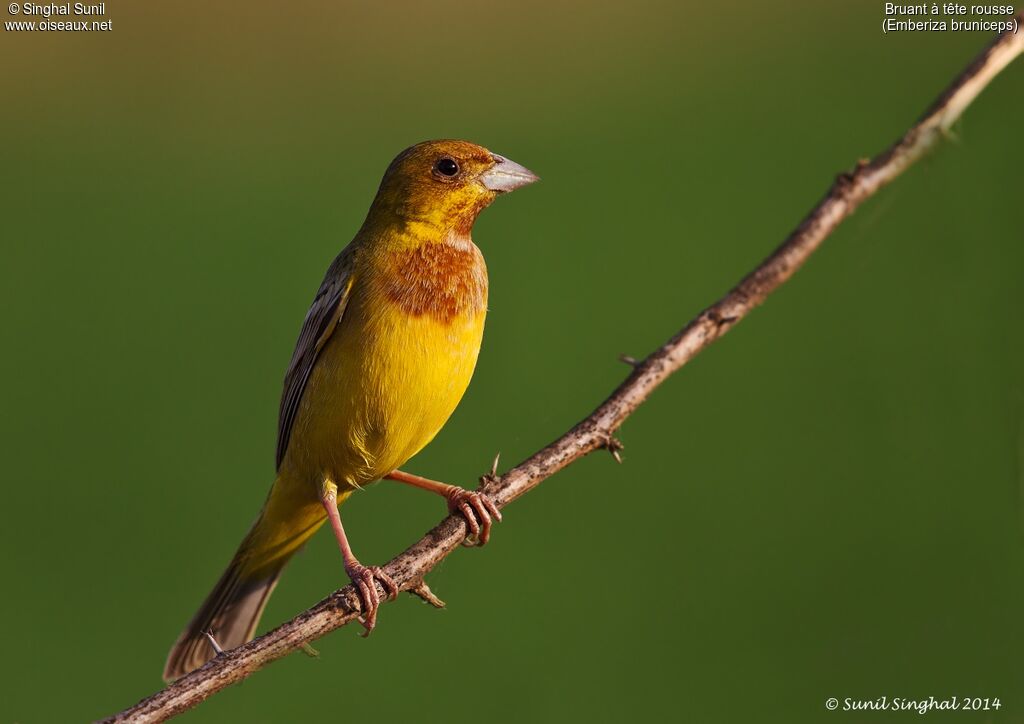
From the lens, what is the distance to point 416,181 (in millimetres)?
4043

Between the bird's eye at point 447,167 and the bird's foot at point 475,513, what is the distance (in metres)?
1.14

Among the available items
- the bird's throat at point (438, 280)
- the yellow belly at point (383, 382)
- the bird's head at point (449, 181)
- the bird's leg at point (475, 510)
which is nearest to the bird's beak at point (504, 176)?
the bird's head at point (449, 181)

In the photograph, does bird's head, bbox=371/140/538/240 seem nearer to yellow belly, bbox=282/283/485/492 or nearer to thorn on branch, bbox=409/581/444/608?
yellow belly, bbox=282/283/485/492

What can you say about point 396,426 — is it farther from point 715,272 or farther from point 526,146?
point 526,146

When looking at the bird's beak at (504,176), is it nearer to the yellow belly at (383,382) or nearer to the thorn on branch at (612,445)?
the yellow belly at (383,382)

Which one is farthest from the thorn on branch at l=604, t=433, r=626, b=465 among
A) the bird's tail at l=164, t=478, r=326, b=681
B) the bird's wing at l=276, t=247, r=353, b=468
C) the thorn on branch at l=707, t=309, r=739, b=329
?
the bird's tail at l=164, t=478, r=326, b=681

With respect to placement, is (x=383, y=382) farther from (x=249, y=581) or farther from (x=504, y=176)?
(x=249, y=581)

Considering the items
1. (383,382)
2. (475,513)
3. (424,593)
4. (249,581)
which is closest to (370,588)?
(424,593)

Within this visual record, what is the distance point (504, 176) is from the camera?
396 cm

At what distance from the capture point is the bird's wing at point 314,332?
157 inches

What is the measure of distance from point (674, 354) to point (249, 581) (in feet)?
6.76

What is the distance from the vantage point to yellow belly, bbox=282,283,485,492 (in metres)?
3.81

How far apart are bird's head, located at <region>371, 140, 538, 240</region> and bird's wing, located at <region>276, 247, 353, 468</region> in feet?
1.06

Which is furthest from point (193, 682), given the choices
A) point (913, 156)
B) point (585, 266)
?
point (585, 266)
